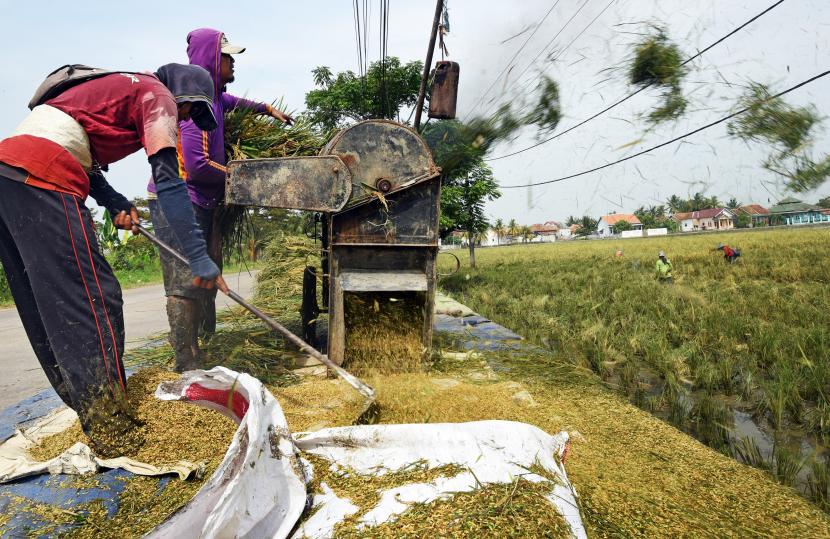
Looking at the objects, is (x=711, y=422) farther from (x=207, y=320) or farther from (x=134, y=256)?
(x=134, y=256)

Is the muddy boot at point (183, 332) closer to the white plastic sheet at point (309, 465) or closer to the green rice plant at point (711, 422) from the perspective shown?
the white plastic sheet at point (309, 465)

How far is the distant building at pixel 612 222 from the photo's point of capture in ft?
203

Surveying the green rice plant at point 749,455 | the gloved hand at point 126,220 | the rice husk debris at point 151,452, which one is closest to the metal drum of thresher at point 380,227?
the gloved hand at point 126,220

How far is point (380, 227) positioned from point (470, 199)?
34.5 ft

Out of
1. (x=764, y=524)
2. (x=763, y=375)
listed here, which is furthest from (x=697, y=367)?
(x=764, y=524)

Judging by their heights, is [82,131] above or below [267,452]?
above

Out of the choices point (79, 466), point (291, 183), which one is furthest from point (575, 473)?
point (291, 183)

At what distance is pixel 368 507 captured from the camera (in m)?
1.57

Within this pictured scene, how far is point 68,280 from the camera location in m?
1.90

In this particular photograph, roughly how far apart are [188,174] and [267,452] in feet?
8.07

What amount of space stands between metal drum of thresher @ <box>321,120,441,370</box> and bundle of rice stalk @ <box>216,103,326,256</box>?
1.00 m

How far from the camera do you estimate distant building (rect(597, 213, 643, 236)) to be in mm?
61969

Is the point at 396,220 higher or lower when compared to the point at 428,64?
lower

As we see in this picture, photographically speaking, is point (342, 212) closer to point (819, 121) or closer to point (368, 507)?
point (368, 507)
